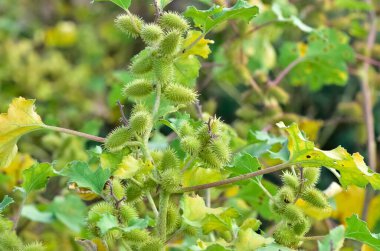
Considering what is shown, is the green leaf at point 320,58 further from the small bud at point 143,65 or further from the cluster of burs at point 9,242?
the cluster of burs at point 9,242

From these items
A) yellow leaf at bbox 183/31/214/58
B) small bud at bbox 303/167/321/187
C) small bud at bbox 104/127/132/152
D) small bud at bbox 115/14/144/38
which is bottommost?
small bud at bbox 303/167/321/187

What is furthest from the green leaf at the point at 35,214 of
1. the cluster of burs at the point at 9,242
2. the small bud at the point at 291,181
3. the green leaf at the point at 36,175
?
the small bud at the point at 291,181

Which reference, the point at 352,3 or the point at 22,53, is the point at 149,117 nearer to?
the point at 352,3

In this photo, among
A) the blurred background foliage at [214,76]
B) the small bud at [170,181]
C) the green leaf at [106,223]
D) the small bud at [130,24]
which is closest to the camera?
the green leaf at [106,223]

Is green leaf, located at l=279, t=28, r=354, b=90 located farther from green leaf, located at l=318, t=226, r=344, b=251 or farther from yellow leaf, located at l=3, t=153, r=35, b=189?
green leaf, located at l=318, t=226, r=344, b=251

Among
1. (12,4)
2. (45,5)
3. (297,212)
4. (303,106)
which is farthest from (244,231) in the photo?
(45,5)

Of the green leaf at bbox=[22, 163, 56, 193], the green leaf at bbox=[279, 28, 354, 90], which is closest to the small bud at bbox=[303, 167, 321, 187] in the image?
the green leaf at bbox=[22, 163, 56, 193]
